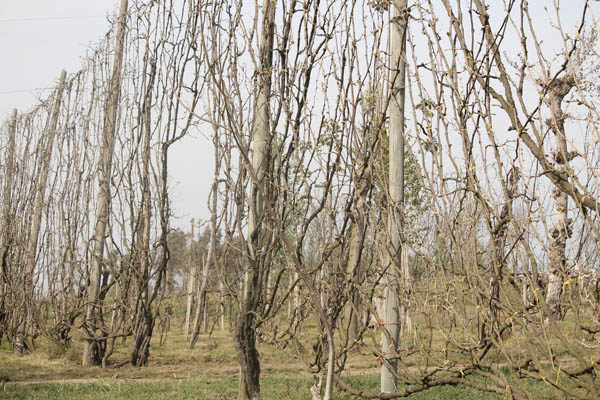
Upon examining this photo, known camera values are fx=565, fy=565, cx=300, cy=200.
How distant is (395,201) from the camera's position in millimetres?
3947

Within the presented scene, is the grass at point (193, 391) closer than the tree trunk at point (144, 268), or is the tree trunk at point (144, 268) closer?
the grass at point (193, 391)

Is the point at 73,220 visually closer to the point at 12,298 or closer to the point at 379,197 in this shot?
the point at 12,298

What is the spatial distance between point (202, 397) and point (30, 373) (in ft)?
11.2

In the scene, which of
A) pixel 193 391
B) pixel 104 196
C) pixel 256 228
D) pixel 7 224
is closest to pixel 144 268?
pixel 104 196

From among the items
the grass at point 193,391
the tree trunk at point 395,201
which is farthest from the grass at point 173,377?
the tree trunk at point 395,201

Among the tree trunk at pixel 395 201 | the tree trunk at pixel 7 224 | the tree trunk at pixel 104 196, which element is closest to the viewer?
the tree trunk at pixel 395 201

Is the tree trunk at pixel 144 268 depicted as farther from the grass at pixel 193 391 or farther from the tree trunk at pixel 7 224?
the tree trunk at pixel 7 224

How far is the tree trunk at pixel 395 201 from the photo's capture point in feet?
12.4

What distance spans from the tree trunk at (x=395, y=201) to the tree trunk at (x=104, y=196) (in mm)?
5474

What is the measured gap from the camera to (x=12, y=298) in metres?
10.2

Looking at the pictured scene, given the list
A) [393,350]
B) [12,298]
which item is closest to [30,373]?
[12,298]

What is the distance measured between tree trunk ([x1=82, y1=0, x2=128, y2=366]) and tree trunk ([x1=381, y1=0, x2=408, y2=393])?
5.47 meters

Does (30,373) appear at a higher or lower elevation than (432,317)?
lower

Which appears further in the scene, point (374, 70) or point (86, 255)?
point (86, 255)
